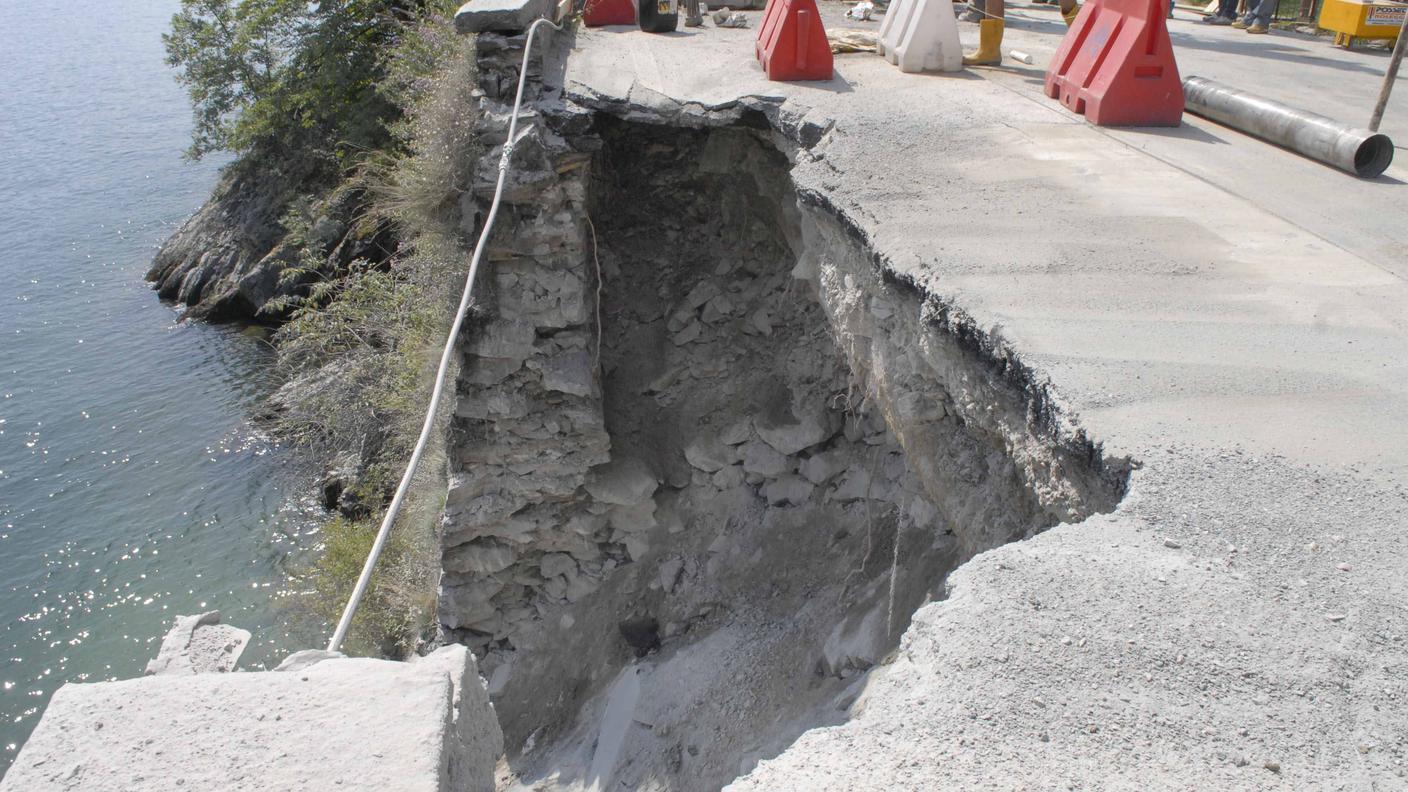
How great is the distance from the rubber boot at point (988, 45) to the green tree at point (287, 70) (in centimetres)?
704

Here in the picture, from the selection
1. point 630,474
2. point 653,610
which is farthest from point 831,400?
point 653,610

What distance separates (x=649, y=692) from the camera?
6.84 m

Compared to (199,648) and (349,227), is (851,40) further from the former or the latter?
(349,227)

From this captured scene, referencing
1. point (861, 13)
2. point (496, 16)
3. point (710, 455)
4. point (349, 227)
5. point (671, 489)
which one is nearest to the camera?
point (496, 16)

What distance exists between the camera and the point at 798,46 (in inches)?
260

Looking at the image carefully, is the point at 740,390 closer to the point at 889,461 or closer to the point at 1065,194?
the point at 889,461

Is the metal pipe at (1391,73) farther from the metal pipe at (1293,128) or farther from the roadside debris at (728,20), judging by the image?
the roadside debris at (728,20)

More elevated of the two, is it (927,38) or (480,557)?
(927,38)

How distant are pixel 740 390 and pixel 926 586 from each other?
240 cm

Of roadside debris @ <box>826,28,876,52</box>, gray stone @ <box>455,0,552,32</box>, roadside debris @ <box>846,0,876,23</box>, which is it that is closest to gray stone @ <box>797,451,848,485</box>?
roadside debris @ <box>826,28,876,52</box>

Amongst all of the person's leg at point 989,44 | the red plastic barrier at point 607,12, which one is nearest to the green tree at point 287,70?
the red plastic barrier at point 607,12

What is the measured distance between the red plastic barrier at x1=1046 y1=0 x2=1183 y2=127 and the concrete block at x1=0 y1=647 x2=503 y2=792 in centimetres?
524

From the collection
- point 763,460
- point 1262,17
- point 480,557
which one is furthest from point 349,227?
point 1262,17

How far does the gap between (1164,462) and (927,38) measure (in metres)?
4.91
